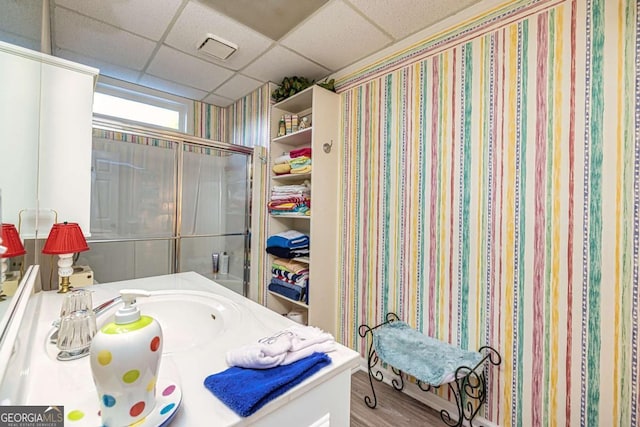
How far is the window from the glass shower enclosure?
528mm

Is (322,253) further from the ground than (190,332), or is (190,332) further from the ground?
(322,253)

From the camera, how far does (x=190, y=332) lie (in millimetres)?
1186

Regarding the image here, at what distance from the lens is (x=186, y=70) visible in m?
2.21

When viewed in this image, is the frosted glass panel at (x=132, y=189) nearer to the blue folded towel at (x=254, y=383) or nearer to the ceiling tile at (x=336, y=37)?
the ceiling tile at (x=336, y=37)

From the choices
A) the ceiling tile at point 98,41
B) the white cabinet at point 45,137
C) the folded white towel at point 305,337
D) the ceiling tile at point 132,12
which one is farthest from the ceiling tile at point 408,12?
the folded white towel at point 305,337

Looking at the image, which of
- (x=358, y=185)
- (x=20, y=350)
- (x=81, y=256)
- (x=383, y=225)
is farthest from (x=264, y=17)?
(x=81, y=256)

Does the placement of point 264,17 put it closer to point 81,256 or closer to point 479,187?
point 479,187

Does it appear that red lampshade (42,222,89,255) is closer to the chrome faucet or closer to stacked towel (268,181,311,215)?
the chrome faucet

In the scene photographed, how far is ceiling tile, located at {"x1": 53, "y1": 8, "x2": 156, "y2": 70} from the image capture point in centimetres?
164

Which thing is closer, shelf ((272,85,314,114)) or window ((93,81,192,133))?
shelf ((272,85,314,114))

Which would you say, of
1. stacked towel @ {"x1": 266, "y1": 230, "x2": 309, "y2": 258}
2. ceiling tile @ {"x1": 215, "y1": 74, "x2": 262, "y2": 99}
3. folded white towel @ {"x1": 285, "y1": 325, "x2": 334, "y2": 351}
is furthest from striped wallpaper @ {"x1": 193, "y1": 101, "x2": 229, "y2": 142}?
folded white towel @ {"x1": 285, "y1": 325, "x2": 334, "y2": 351}

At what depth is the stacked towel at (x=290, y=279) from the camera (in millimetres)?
2104

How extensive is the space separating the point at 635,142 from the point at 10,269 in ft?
6.64

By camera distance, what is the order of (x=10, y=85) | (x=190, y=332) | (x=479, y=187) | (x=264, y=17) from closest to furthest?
(x=10, y=85), (x=190, y=332), (x=479, y=187), (x=264, y=17)
